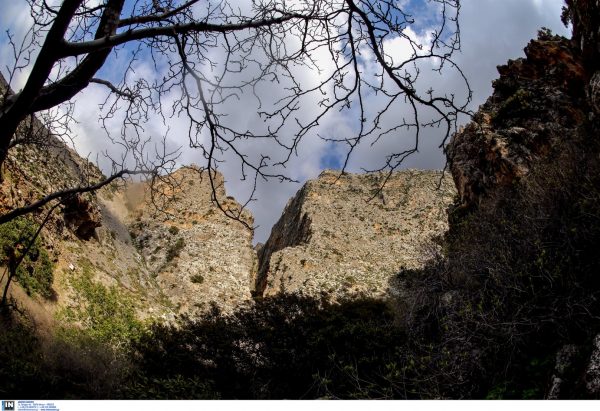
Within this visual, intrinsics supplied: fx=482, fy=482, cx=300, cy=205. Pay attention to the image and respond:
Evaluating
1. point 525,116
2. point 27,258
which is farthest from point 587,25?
point 27,258

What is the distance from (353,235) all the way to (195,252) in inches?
480

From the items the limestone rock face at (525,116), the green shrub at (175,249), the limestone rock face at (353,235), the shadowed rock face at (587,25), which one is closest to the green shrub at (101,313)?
the limestone rock face at (353,235)

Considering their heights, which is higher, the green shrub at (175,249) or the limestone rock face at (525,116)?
the limestone rock face at (525,116)

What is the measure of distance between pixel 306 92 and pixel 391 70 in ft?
2.24

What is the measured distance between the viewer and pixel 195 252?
3678cm

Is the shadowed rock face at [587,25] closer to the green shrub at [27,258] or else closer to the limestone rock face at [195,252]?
the green shrub at [27,258]

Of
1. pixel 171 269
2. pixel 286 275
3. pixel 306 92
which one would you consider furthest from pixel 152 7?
pixel 171 269

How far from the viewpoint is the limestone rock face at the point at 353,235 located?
Result: 30.5 m

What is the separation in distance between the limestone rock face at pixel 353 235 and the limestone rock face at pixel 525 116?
9.21 metres

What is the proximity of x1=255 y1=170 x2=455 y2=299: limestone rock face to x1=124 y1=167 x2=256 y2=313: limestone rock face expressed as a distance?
2.27m

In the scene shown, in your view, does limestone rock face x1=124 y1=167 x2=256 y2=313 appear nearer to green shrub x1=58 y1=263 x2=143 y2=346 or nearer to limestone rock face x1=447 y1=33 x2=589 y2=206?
green shrub x1=58 y1=263 x2=143 y2=346

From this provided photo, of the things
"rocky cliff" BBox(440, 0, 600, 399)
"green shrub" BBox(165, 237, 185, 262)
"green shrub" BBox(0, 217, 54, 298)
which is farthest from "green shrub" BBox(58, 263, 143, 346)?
"rocky cliff" BBox(440, 0, 600, 399)

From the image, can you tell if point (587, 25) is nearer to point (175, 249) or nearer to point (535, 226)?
point (535, 226)

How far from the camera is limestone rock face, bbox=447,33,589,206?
13625 millimetres
